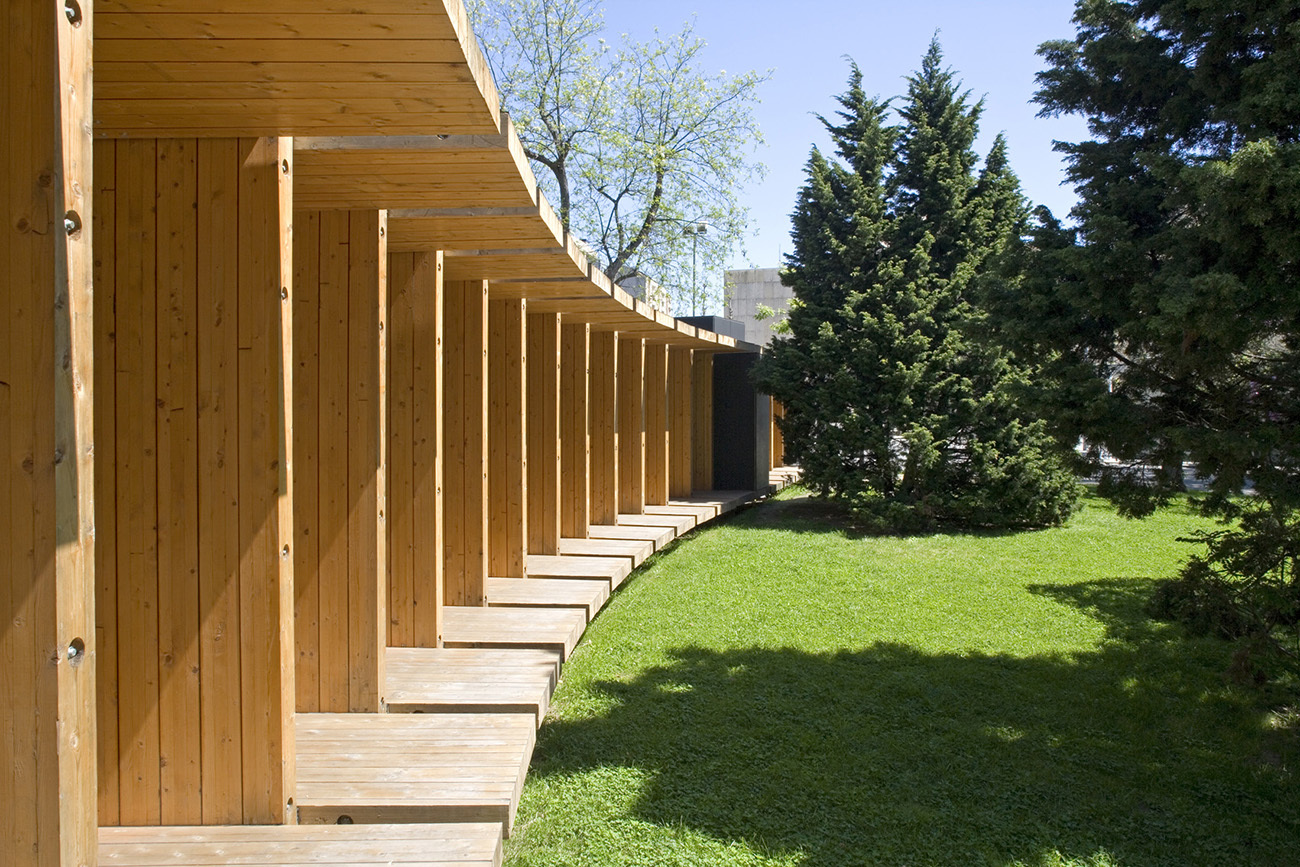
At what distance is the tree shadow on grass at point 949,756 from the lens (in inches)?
164

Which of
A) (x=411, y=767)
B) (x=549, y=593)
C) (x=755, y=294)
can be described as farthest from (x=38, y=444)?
(x=755, y=294)

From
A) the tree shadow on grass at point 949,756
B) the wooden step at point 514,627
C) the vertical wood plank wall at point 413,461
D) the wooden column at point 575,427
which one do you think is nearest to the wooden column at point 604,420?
the wooden column at point 575,427

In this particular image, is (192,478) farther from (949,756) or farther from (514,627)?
(949,756)

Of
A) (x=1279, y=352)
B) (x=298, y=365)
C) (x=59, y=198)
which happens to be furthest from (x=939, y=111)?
(x=59, y=198)

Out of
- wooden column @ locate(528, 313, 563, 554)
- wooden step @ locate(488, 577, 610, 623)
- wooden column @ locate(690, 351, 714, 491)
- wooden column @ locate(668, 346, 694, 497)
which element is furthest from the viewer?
wooden column @ locate(690, 351, 714, 491)

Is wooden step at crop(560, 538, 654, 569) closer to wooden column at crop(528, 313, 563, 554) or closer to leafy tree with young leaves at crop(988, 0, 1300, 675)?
wooden column at crop(528, 313, 563, 554)

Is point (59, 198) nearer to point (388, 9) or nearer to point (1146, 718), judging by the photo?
point (388, 9)

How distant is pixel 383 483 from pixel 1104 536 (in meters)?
10.1

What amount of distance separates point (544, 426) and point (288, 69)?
545 cm

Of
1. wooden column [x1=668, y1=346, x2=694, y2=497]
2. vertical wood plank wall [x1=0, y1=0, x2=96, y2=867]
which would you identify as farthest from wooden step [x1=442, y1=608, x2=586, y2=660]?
wooden column [x1=668, y1=346, x2=694, y2=497]

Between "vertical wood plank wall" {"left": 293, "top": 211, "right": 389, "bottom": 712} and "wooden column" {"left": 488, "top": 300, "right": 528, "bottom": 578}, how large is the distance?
2.68m

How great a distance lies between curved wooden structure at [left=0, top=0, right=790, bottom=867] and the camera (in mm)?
1732

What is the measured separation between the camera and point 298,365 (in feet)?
13.3

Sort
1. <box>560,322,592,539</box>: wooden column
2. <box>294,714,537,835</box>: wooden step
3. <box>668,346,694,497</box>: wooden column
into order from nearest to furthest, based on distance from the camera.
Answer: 1. <box>294,714,537,835</box>: wooden step
2. <box>560,322,592,539</box>: wooden column
3. <box>668,346,694,497</box>: wooden column
